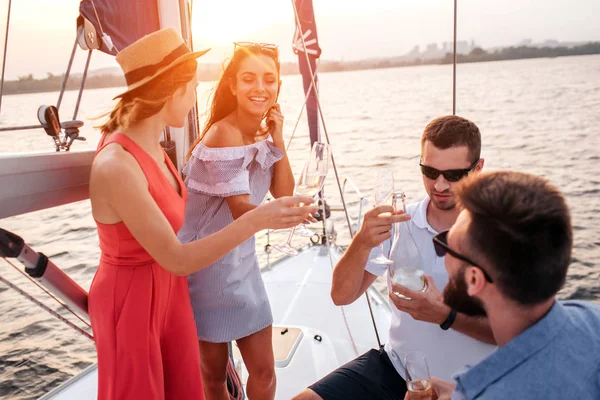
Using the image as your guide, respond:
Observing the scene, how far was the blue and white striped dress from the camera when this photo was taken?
2041 mm

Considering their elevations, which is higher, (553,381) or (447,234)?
(447,234)

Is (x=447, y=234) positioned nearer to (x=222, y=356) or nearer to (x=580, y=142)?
(x=222, y=356)

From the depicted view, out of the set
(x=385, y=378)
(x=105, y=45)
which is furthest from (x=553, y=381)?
(x=105, y=45)

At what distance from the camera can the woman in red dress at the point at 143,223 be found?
1.52 meters

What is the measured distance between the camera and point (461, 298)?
4.46 ft

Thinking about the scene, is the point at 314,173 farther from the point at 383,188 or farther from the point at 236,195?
the point at 236,195

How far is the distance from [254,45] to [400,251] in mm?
1004

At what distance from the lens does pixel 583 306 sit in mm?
1305

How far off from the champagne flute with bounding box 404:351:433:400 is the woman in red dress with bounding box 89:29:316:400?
0.51 meters

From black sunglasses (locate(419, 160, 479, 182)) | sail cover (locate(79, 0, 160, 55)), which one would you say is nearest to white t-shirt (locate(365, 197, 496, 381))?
black sunglasses (locate(419, 160, 479, 182))

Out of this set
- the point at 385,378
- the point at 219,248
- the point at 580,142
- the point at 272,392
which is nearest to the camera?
the point at 219,248

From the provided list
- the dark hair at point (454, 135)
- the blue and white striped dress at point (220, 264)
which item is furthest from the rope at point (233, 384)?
the dark hair at point (454, 135)

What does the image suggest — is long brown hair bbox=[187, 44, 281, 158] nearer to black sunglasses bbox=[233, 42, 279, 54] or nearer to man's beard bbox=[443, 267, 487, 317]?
black sunglasses bbox=[233, 42, 279, 54]

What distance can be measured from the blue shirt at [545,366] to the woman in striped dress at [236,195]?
1.07 metres
